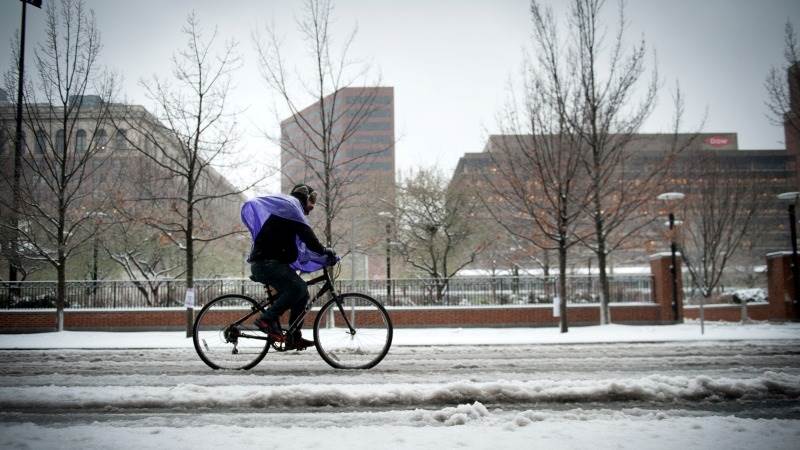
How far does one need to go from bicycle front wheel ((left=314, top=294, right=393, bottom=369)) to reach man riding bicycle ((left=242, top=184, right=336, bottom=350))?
0.91ft

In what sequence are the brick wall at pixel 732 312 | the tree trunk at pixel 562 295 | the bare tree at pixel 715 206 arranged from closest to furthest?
the tree trunk at pixel 562 295, the brick wall at pixel 732 312, the bare tree at pixel 715 206

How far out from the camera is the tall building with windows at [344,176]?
640 inches

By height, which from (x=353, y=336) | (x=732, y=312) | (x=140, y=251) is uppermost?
(x=140, y=251)

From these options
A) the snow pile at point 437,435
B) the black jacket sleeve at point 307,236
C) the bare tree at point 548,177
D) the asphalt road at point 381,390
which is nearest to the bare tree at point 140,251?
the bare tree at point 548,177

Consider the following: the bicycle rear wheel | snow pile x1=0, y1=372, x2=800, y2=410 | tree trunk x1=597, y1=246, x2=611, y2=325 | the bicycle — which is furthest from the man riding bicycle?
tree trunk x1=597, y1=246, x2=611, y2=325

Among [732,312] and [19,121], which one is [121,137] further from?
[732,312]

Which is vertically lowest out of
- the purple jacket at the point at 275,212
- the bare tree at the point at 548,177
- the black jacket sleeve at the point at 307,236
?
the black jacket sleeve at the point at 307,236

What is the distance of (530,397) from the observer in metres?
3.72

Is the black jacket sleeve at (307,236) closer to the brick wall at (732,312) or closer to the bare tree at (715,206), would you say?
the brick wall at (732,312)

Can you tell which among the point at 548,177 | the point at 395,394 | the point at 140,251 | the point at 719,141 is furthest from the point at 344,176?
the point at 719,141

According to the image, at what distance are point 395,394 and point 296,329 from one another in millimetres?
1786

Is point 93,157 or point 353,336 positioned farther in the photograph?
point 93,157

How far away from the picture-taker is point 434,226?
92.5ft

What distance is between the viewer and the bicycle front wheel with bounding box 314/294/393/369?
5273 millimetres
